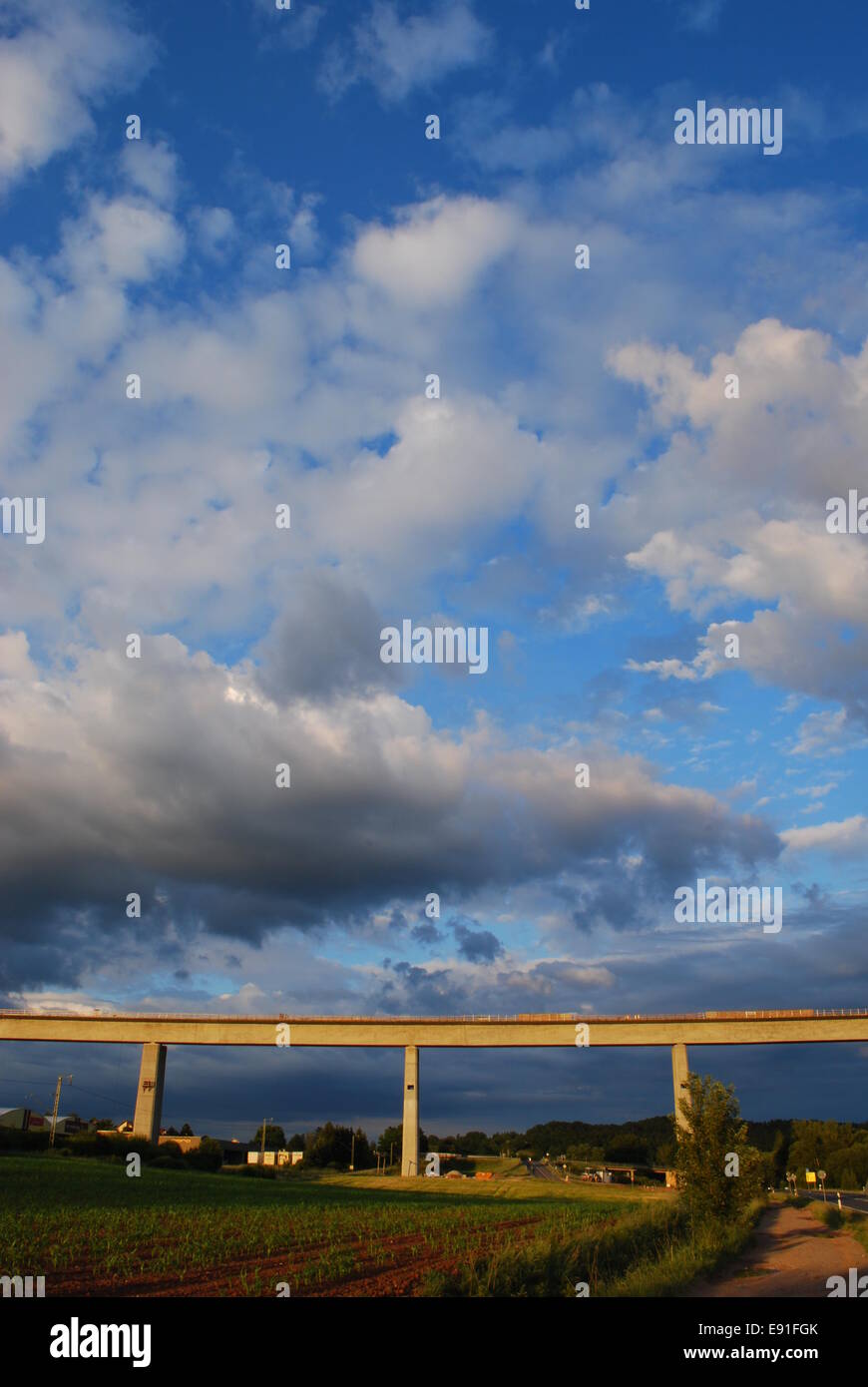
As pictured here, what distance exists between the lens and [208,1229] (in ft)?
97.5

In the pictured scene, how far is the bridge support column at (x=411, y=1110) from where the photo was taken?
276ft

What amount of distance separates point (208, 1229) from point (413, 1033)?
58.3 metres

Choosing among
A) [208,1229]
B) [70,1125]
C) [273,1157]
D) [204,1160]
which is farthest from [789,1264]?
[70,1125]

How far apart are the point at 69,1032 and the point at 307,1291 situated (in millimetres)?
82783

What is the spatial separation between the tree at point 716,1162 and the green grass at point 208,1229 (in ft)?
17.3

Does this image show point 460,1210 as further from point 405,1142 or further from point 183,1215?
point 405,1142

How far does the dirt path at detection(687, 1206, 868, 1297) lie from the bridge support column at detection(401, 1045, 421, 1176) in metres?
46.7

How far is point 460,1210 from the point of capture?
152ft

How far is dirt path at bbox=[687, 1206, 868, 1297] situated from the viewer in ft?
70.9

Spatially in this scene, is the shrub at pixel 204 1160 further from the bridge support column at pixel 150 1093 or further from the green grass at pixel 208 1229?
the green grass at pixel 208 1229

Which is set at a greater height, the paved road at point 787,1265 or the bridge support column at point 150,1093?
the paved road at point 787,1265

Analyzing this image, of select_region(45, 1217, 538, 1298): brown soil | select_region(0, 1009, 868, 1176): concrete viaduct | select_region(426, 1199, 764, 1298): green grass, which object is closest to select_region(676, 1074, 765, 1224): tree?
select_region(426, 1199, 764, 1298): green grass

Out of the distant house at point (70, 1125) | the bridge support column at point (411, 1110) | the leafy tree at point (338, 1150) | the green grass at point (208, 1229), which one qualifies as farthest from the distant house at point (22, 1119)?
the green grass at point (208, 1229)
